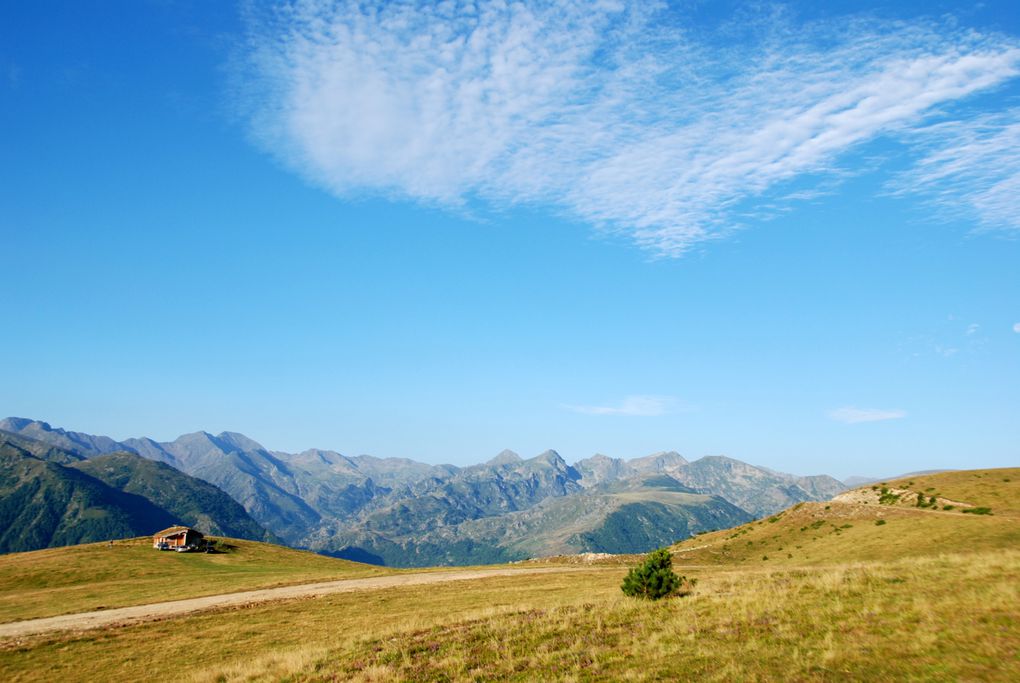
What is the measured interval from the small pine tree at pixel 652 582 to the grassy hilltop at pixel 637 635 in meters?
1.57

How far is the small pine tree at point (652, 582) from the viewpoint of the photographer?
2791 cm

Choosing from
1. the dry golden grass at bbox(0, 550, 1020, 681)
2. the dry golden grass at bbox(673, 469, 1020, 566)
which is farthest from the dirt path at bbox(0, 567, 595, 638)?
the dry golden grass at bbox(673, 469, 1020, 566)

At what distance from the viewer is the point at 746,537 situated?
6475cm

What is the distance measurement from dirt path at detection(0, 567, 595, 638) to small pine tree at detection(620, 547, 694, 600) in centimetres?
2797

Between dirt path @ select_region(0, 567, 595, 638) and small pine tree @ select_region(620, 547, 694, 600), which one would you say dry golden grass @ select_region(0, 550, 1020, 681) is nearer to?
small pine tree @ select_region(620, 547, 694, 600)

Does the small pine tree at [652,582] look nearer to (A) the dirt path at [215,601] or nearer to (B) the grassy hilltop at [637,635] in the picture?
(B) the grassy hilltop at [637,635]

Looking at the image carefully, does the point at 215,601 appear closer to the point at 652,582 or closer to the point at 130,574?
the point at 130,574

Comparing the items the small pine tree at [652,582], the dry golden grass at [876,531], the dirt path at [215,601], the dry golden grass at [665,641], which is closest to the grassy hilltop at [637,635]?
the dry golden grass at [665,641]

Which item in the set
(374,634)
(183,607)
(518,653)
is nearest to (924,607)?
(518,653)

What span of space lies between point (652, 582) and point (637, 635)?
883 centimetres

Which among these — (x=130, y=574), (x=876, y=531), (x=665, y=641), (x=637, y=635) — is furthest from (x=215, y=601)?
(x=876, y=531)

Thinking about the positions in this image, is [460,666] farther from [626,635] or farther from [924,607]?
[924,607]

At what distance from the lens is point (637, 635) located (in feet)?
65.0

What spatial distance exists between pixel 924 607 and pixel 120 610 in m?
50.3
